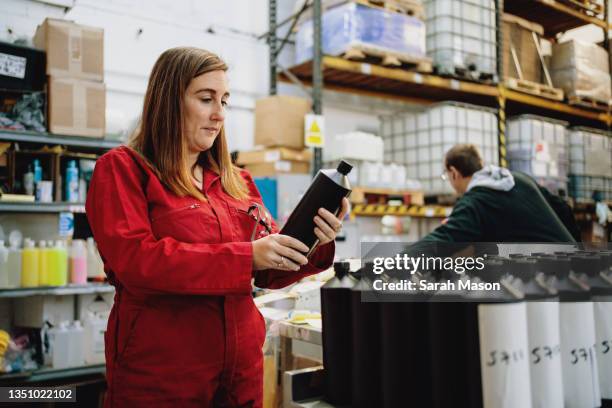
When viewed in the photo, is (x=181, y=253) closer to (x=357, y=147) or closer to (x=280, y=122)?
(x=280, y=122)

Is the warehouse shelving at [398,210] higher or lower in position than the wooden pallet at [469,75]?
lower

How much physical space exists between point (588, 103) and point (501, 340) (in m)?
6.86

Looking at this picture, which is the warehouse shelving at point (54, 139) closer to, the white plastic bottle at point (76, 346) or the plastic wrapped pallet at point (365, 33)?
the white plastic bottle at point (76, 346)

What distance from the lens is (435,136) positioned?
5.34 m

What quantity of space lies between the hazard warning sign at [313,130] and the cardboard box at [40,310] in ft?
7.32

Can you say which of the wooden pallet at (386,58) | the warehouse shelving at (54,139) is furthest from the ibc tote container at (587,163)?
the warehouse shelving at (54,139)

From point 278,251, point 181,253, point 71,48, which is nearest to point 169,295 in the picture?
point 181,253

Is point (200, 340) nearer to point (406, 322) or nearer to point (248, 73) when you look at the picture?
point (406, 322)

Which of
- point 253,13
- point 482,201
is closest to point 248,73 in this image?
point 253,13

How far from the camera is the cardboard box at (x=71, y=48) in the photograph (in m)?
3.18

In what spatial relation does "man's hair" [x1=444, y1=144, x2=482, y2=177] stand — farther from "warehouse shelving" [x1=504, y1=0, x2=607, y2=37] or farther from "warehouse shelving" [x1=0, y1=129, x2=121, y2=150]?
"warehouse shelving" [x1=504, y1=0, x2=607, y2=37]

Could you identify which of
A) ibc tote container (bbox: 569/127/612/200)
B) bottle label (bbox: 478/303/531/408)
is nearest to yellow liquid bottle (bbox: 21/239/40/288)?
bottle label (bbox: 478/303/531/408)

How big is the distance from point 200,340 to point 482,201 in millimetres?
1942

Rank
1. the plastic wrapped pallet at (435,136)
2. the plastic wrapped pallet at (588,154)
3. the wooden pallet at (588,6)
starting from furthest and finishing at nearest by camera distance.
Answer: the wooden pallet at (588,6) < the plastic wrapped pallet at (588,154) < the plastic wrapped pallet at (435,136)
